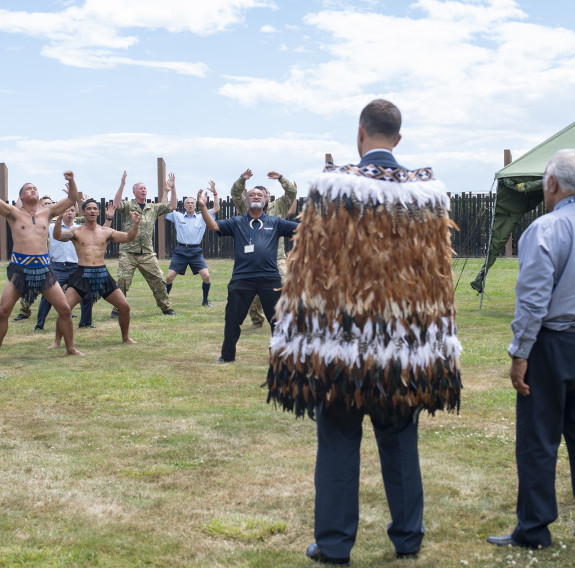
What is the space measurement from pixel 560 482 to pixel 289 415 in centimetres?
242

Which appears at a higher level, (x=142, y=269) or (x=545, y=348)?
(x=545, y=348)

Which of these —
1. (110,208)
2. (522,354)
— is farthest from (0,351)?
(522,354)

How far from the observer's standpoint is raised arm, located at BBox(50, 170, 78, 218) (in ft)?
27.9

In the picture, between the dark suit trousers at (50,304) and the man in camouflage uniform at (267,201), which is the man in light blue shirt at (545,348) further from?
the dark suit trousers at (50,304)

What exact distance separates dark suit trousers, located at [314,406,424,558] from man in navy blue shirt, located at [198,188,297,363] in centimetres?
523

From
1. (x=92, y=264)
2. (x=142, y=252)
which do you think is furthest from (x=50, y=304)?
(x=92, y=264)

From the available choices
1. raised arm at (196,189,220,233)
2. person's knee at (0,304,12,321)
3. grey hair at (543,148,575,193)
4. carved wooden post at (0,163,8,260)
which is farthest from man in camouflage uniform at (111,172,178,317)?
carved wooden post at (0,163,8,260)

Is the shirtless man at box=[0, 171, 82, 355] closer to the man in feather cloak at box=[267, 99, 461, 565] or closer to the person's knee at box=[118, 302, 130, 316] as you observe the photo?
the person's knee at box=[118, 302, 130, 316]

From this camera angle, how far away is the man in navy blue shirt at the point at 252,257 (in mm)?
8797

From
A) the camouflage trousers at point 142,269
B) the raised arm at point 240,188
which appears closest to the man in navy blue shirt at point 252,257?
the raised arm at point 240,188

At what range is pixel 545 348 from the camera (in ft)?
11.9

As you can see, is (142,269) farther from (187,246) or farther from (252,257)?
(252,257)

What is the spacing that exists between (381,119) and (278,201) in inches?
307

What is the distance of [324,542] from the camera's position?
3.56 metres
